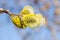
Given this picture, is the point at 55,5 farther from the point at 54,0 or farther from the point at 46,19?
the point at 46,19

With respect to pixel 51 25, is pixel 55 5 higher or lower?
higher

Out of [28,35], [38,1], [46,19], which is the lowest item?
[28,35]

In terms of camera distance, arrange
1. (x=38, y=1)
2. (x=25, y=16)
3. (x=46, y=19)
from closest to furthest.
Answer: (x=25, y=16) → (x=46, y=19) → (x=38, y=1)

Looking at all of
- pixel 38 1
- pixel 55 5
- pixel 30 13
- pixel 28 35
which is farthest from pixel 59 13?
pixel 30 13

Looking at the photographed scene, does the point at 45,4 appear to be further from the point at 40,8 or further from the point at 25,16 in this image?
the point at 25,16

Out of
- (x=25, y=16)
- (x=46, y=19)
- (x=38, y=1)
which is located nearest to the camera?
(x=25, y=16)

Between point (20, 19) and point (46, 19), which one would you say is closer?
point (20, 19)

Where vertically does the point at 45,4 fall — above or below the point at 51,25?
above

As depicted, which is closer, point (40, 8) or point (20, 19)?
point (20, 19)

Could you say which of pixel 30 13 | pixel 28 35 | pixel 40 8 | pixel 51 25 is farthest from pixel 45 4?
pixel 30 13
